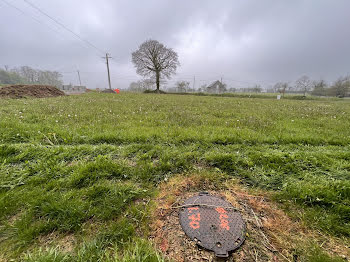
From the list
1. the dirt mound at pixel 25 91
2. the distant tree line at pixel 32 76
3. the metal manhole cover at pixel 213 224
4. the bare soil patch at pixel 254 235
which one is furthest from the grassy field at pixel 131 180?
the distant tree line at pixel 32 76

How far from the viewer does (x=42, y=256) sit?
1222mm

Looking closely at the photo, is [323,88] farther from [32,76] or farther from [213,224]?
[32,76]

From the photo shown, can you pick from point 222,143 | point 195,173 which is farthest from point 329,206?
point 222,143

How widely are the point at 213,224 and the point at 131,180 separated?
1.37 m

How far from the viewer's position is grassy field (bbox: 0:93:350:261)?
4.61 feet

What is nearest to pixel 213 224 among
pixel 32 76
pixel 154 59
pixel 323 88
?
pixel 154 59

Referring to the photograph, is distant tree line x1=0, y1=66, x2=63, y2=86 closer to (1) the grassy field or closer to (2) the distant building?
(2) the distant building

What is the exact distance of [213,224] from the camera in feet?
5.42

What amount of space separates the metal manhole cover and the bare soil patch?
0.19ft

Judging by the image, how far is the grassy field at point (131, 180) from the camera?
4.61 ft

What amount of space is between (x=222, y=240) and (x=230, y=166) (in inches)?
54.9

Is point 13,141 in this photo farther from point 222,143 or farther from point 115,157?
point 222,143

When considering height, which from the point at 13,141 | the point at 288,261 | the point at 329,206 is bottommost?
the point at 288,261

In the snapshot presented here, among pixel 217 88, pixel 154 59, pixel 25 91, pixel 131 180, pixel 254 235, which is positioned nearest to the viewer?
pixel 254 235
